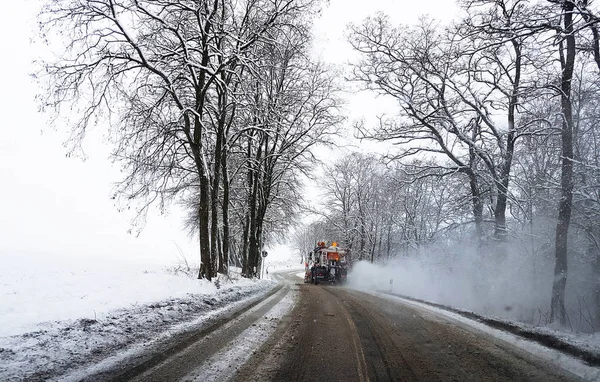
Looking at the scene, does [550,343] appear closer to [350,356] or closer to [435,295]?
[350,356]

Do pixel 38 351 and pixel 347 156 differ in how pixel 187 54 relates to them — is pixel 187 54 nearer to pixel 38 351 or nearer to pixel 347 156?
pixel 38 351

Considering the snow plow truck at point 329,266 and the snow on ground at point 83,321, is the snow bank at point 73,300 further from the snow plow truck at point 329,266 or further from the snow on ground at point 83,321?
the snow plow truck at point 329,266

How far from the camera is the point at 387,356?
457cm

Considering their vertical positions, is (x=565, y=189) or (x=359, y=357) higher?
(x=565, y=189)

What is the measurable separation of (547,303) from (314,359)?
12.3 m

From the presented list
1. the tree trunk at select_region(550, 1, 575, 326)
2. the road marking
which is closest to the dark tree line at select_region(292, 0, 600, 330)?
the tree trunk at select_region(550, 1, 575, 326)

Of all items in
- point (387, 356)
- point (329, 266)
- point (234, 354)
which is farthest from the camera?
point (329, 266)

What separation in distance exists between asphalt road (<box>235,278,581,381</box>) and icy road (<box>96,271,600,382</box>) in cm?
1

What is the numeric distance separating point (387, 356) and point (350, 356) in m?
0.51

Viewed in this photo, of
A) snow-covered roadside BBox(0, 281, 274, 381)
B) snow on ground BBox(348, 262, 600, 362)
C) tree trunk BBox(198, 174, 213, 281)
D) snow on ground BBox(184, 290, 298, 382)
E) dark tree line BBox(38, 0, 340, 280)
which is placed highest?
dark tree line BBox(38, 0, 340, 280)

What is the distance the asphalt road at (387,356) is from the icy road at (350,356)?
0.4 inches

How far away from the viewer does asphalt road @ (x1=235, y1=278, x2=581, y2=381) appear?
3828mm

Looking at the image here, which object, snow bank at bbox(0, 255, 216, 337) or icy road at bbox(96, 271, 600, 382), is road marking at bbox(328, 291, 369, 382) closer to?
icy road at bbox(96, 271, 600, 382)

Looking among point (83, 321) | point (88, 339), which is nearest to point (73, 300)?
point (83, 321)
